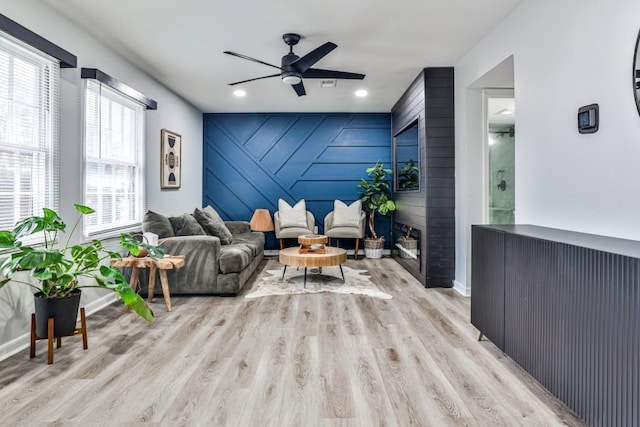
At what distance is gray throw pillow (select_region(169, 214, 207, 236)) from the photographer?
174 inches

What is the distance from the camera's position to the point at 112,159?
156 inches

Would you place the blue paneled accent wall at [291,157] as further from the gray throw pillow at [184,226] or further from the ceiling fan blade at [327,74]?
the ceiling fan blade at [327,74]

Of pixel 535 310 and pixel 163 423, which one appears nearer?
pixel 163 423

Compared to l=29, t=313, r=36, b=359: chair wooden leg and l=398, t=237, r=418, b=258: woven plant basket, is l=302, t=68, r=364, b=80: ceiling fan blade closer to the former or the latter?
l=398, t=237, r=418, b=258: woven plant basket

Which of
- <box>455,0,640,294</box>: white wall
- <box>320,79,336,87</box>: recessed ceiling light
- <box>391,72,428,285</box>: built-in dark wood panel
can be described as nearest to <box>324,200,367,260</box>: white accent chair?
<box>391,72,428,285</box>: built-in dark wood panel

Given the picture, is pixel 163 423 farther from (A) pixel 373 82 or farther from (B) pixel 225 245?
(A) pixel 373 82

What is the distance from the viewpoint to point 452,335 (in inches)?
115

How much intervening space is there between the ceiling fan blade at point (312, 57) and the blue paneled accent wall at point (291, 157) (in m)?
3.31

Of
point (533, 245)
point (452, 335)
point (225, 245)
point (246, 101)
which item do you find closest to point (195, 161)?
point (246, 101)

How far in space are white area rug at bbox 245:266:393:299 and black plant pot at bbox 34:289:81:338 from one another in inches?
70.1

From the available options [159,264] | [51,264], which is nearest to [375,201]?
[159,264]

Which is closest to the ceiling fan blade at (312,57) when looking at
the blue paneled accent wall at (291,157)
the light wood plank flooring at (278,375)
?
the light wood plank flooring at (278,375)

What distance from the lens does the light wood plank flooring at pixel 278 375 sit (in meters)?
1.84

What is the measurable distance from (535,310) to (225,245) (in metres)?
3.72
